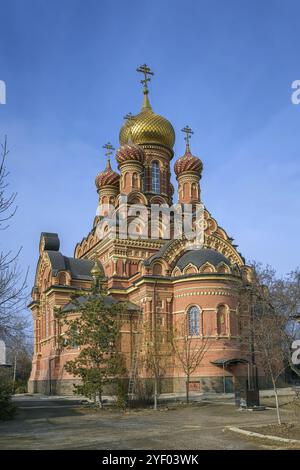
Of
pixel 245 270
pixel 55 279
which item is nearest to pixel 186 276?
pixel 245 270

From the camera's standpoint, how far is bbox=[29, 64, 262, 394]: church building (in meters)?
29.5

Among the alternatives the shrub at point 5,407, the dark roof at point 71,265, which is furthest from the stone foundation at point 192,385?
the shrub at point 5,407

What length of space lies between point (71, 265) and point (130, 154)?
930 centimetres

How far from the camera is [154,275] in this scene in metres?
31.6

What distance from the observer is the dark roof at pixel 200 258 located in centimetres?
3095

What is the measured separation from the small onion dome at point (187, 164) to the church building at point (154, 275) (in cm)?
8

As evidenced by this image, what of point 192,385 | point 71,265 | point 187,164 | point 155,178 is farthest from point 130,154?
point 192,385

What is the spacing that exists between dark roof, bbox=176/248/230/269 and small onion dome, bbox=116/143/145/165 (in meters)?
9.71

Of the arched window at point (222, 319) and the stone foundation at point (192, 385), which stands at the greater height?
the arched window at point (222, 319)

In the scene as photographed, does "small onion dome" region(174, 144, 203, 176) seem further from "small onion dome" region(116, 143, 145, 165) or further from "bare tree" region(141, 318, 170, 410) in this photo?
"bare tree" region(141, 318, 170, 410)

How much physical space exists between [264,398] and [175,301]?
8778 mm

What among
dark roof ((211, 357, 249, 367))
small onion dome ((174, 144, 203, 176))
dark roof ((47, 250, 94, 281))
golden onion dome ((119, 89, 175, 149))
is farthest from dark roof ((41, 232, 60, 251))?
dark roof ((211, 357, 249, 367))

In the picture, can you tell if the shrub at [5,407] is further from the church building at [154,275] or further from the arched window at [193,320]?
the arched window at [193,320]

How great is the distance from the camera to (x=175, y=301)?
31.4 metres
